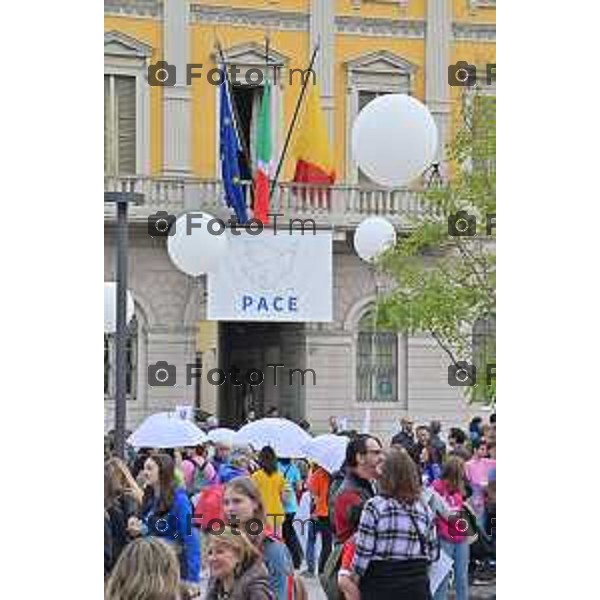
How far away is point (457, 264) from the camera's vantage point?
4074mm

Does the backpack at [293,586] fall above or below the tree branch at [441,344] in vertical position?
below

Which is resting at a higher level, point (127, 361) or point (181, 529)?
point (127, 361)

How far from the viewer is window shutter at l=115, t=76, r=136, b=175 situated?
3.69 m

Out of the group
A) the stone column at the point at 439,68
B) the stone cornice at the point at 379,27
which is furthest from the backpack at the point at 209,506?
the stone cornice at the point at 379,27

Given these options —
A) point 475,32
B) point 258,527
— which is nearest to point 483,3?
point 475,32

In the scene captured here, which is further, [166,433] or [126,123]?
[166,433]

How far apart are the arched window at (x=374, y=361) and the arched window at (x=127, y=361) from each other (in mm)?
475

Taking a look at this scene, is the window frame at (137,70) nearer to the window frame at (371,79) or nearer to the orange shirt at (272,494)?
the window frame at (371,79)

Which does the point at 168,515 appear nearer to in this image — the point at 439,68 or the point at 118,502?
the point at 118,502

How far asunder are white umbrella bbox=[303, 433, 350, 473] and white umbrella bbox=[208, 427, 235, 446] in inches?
8.9

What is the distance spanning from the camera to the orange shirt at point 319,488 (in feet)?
15.0

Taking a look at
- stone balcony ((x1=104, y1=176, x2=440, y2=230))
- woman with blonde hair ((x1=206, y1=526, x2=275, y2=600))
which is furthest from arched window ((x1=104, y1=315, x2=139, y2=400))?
woman with blonde hair ((x1=206, y1=526, x2=275, y2=600))

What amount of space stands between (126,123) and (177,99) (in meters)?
0.17
